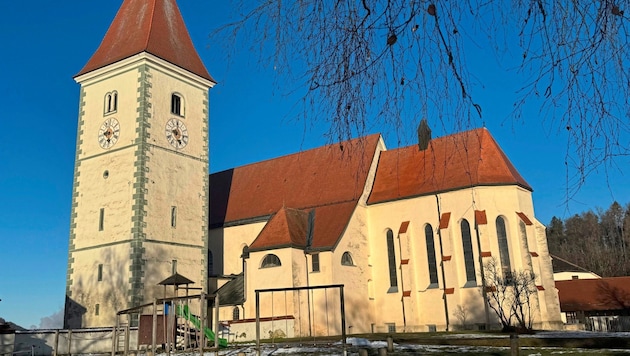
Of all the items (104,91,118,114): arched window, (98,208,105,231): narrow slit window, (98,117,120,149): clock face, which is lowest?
(98,208,105,231): narrow slit window

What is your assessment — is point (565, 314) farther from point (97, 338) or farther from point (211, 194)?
point (97, 338)

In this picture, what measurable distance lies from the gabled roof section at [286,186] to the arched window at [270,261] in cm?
415

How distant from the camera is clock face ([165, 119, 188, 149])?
29703 millimetres

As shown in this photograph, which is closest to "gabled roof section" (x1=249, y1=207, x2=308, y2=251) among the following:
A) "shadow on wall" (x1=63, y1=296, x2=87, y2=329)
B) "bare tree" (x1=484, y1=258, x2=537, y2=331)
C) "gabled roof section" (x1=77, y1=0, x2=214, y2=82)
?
"shadow on wall" (x1=63, y1=296, x2=87, y2=329)

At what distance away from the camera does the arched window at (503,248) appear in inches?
1107

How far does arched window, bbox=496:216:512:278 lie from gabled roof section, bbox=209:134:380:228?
739cm

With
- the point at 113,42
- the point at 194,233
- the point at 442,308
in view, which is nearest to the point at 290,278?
the point at 194,233

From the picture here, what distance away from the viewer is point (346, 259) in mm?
29797

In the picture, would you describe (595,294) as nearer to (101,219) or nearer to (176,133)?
(176,133)

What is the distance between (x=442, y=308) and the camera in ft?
93.2

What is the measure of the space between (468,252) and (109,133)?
1889cm

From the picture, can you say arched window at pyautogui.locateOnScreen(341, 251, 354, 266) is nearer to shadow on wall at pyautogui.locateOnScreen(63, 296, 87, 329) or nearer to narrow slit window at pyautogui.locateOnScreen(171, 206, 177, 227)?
narrow slit window at pyautogui.locateOnScreen(171, 206, 177, 227)

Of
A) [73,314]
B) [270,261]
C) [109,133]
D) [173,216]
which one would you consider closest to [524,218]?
[270,261]

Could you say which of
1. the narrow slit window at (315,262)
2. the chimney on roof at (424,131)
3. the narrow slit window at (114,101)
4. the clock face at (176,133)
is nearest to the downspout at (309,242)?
the narrow slit window at (315,262)
